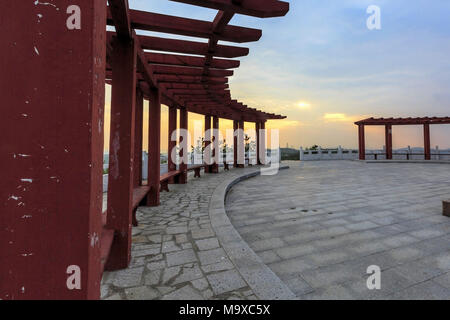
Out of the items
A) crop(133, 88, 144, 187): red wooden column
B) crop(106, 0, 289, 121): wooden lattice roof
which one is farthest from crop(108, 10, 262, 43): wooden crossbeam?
crop(133, 88, 144, 187): red wooden column

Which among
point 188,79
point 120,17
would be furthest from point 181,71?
point 120,17

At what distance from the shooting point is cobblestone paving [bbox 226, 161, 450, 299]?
2062 millimetres

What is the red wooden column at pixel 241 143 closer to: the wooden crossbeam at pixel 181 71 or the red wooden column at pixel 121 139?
the wooden crossbeam at pixel 181 71

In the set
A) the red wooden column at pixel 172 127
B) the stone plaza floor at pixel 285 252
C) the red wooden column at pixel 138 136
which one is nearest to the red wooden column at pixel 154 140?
the red wooden column at pixel 138 136

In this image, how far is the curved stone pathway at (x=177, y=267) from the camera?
72.0 inches

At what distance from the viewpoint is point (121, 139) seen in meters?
2.53

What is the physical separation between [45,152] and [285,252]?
2.74m

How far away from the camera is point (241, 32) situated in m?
2.67

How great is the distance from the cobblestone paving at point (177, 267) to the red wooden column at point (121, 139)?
430mm

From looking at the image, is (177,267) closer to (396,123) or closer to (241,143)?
(241,143)

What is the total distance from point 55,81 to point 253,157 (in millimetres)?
14617

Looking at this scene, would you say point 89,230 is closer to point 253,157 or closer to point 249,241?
point 249,241

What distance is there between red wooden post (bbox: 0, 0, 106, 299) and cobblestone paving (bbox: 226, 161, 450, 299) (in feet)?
6.30
